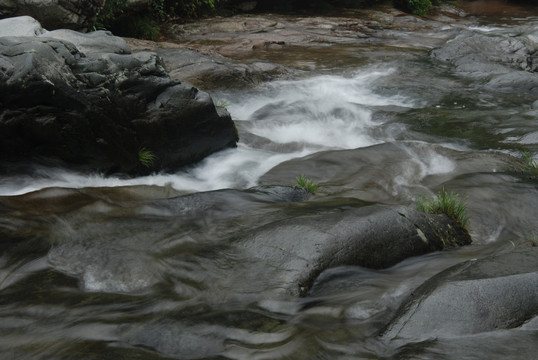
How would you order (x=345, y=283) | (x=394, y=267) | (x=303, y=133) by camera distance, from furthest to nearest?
(x=303, y=133) → (x=394, y=267) → (x=345, y=283)

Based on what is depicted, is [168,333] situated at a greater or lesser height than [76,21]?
lesser

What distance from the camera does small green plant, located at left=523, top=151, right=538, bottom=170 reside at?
6.24m

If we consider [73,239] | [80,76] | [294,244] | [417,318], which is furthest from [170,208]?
[417,318]

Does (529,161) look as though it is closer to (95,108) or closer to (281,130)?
(281,130)

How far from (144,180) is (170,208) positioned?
1.23 meters

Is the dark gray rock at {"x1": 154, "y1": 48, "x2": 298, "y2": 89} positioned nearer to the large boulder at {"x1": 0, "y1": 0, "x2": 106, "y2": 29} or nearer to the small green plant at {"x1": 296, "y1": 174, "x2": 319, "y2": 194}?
the large boulder at {"x1": 0, "y1": 0, "x2": 106, "y2": 29}

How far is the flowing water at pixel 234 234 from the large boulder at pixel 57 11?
468 centimetres

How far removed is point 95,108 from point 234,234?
240 centimetres

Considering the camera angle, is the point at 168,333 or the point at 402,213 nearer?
the point at 168,333

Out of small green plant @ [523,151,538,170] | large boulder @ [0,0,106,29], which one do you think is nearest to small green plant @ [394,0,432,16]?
large boulder @ [0,0,106,29]

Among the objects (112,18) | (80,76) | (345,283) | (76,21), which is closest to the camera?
(345,283)

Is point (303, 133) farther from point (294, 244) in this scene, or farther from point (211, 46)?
point (211, 46)

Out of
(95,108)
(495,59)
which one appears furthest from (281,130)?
(495,59)

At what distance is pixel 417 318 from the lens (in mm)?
2877
